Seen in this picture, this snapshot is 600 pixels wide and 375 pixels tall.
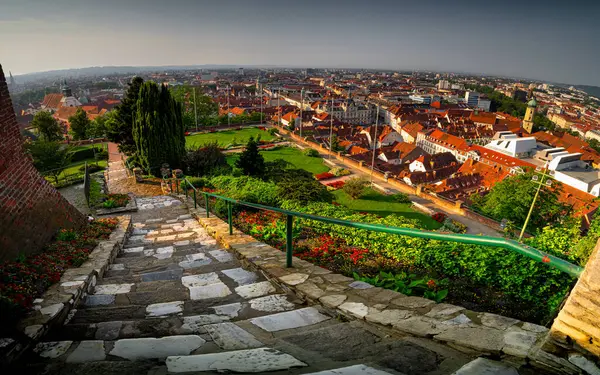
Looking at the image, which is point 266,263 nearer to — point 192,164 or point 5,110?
point 5,110

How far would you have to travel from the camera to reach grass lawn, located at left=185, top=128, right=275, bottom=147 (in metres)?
32.2

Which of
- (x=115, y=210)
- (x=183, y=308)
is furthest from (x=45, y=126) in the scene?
(x=183, y=308)

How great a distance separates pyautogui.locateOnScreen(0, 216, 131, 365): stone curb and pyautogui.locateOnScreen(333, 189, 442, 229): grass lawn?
614 inches

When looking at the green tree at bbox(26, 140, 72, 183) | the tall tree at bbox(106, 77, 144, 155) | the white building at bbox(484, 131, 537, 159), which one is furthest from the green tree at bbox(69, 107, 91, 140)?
the white building at bbox(484, 131, 537, 159)

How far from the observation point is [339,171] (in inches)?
1046

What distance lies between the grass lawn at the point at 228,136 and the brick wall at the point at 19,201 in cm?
2605

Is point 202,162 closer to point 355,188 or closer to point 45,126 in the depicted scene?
point 355,188

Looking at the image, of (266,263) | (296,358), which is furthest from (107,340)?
(266,263)

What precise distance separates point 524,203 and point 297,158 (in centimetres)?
1750

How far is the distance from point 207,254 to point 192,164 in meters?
12.3

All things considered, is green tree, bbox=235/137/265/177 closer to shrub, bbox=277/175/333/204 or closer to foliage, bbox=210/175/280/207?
foliage, bbox=210/175/280/207

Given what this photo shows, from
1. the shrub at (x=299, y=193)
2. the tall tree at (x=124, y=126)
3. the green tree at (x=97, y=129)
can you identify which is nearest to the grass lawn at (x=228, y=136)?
the green tree at (x=97, y=129)

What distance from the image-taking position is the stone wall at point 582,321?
1.49 m

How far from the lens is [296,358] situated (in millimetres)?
1776
